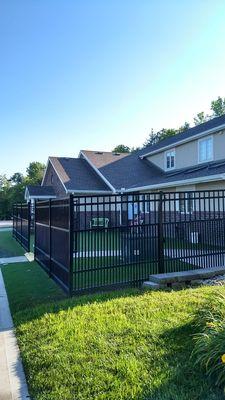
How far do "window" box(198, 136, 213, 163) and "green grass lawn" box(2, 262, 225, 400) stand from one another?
13257mm

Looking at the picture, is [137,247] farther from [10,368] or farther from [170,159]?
[170,159]

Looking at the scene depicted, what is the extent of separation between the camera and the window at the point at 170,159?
2320cm

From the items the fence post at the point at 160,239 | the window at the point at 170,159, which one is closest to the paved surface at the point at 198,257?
the fence post at the point at 160,239

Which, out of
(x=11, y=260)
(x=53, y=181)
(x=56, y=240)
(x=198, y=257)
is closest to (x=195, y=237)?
(x=198, y=257)

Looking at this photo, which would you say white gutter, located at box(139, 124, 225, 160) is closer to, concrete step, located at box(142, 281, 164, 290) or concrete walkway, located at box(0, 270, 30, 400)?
concrete step, located at box(142, 281, 164, 290)

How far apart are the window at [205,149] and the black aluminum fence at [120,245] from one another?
10608 mm

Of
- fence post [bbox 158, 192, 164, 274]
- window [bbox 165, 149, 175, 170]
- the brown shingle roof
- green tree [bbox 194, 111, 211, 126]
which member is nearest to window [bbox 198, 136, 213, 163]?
window [bbox 165, 149, 175, 170]

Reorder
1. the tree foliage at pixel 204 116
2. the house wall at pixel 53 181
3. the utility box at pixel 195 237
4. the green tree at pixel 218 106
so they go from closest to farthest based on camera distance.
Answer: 1. the utility box at pixel 195 237
2. the house wall at pixel 53 181
3. the green tree at pixel 218 106
4. the tree foliage at pixel 204 116

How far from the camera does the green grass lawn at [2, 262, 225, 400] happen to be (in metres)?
3.42

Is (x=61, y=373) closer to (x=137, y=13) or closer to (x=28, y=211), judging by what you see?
(x=137, y=13)

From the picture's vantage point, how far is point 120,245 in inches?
313

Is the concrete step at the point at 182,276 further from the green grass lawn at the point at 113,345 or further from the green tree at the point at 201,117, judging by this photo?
the green tree at the point at 201,117

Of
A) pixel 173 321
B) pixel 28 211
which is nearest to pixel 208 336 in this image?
pixel 173 321

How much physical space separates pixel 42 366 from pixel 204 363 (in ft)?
5.93
